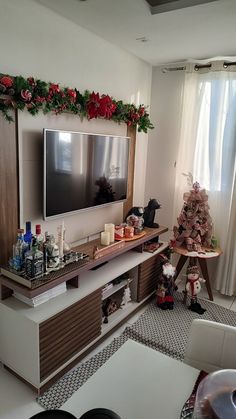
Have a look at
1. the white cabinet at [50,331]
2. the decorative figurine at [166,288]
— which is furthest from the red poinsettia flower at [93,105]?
the decorative figurine at [166,288]

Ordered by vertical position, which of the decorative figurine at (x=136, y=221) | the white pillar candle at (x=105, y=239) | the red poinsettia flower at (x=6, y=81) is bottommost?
the white pillar candle at (x=105, y=239)

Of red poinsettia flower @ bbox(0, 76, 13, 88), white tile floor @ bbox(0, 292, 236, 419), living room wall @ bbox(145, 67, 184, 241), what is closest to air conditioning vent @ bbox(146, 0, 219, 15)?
red poinsettia flower @ bbox(0, 76, 13, 88)

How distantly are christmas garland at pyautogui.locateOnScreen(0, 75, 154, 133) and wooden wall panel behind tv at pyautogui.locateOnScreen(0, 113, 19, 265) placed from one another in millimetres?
95

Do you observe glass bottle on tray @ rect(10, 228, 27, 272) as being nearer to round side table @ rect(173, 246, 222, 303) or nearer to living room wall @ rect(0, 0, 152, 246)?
living room wall @ rect(0, 0, 152, 246)

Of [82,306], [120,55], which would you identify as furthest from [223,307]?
[120,55]

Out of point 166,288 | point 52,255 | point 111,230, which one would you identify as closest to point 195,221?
point 166,288

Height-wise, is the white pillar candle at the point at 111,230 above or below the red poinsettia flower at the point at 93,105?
below

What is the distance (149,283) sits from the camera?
2902 mm

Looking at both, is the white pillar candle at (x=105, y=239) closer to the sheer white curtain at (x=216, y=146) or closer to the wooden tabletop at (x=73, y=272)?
the wooden tabletop at (x=73, y=272)

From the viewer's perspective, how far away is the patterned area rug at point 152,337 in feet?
6.01

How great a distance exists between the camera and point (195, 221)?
9.61 feet

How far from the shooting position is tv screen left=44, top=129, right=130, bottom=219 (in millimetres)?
2121

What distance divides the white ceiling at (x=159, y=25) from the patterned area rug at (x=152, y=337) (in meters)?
2.39

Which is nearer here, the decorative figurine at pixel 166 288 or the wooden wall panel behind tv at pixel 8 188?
the wooden wall panel behind tv at pixel 8 188
